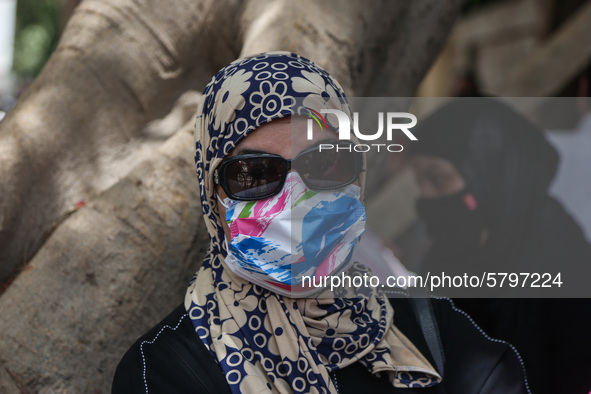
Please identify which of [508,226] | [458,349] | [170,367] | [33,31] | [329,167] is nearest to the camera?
[170,367]

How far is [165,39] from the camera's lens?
8.57ft

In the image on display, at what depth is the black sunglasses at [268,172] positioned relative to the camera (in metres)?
1.55

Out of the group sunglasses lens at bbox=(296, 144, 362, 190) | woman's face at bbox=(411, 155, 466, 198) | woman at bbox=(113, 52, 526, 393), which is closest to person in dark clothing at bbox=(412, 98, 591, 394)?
woman's face at bbox=(411, 155, 466, 198)

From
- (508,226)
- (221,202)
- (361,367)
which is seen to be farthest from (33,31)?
(361,367)

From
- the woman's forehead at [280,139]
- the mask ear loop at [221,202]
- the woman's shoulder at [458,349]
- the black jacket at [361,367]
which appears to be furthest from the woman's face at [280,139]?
the woman's shoulder at [458,349]

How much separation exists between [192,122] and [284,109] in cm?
85

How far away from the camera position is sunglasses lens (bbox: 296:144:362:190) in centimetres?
157

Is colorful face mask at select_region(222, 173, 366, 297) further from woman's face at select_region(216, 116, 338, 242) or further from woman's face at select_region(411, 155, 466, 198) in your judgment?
woman's face at select_region(411, 155, 466, 198)

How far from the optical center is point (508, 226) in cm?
271

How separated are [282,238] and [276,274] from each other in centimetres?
10

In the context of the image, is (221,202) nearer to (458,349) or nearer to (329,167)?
(329,167)

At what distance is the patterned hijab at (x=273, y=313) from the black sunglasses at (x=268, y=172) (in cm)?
6

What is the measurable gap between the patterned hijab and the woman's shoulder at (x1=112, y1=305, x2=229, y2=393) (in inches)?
1.3

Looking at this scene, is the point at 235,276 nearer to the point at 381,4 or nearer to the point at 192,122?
the point at 192,122
